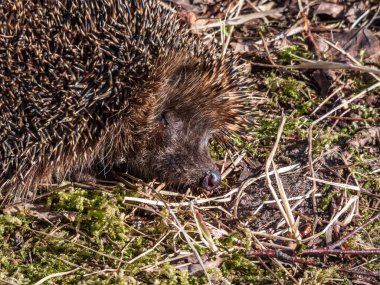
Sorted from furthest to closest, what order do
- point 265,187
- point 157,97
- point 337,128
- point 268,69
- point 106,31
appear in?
point 268,69 < point 337,128 < point 265,187 < point 157,97 < point 106,31

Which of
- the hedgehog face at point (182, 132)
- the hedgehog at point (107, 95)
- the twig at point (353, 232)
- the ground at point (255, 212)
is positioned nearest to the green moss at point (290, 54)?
the ground at point (255, 212)

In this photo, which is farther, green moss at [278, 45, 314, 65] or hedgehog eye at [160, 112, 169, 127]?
green moss at [278, 45, 314, 65]

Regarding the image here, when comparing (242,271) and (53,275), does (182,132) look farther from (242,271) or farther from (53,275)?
(53,275)

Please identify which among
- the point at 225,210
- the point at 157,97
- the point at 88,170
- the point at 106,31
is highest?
the point at 106,31

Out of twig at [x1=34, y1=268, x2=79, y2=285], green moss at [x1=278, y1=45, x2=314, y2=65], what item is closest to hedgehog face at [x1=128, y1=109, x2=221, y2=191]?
twig at [x1=34, y1=268, x2=79, y2=285]

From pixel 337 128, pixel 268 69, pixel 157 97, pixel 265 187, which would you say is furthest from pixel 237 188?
pixel 268 69

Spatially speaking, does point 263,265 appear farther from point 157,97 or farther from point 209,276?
point 157,97

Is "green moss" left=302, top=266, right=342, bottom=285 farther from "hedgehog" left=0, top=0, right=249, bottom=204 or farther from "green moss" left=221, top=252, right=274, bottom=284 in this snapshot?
"hedgehog" left=0, top=0, right=249, bottom=204
